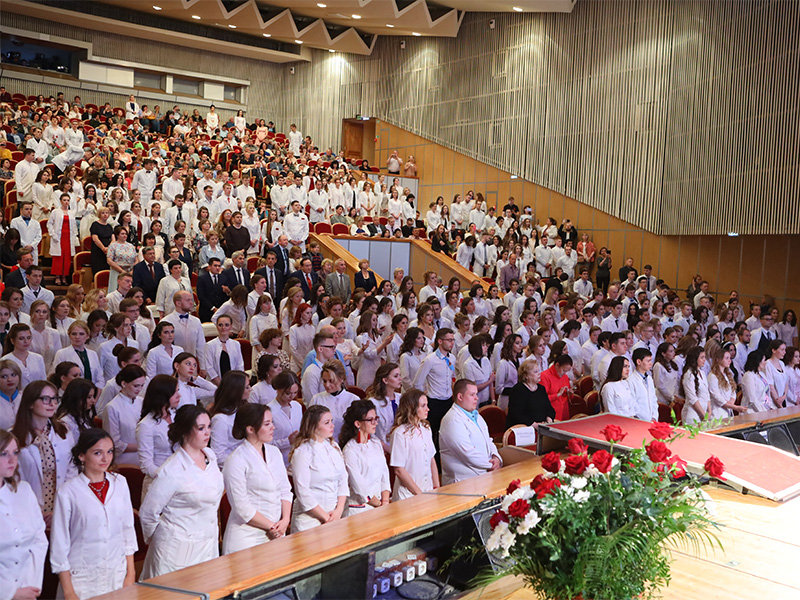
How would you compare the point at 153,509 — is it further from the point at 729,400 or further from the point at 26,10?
the point at 26,10

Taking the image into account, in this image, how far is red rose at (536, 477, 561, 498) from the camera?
2352 mm

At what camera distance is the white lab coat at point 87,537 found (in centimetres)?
339

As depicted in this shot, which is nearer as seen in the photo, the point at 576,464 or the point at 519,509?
the point at 519,509

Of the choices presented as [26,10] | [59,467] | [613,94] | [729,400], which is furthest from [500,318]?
[26,10]

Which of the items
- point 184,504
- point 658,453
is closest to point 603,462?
point 658,453

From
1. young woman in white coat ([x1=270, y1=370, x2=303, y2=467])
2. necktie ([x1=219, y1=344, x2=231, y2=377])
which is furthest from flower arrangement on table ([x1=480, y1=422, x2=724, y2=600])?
necktie ([x1=219, y1=344, x2=231, y2=377])

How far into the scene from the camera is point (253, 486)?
4020mm

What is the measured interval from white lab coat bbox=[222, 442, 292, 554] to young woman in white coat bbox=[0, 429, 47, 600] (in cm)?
93

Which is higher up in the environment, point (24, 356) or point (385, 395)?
point (24, 356)

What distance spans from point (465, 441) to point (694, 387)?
3.28 metres

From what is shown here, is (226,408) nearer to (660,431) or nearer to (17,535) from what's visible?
(17,535)

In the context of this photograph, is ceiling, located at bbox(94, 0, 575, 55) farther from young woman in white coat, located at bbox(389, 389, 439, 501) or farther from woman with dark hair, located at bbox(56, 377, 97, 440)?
woman with dark hair, located at bbox(56, 377, 97, 440)

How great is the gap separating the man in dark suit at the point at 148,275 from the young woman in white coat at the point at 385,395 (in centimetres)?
499

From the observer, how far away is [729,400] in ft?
24.4
